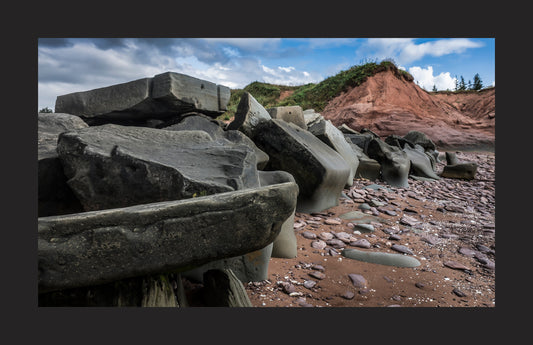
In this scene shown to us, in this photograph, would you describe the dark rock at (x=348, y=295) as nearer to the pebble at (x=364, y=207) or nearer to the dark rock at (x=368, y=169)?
the pebble at (x=364, y=207)

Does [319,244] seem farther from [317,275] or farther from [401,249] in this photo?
[401,249]

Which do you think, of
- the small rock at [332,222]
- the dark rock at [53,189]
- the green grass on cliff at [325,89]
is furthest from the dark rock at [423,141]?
the dark rock at [53,189]

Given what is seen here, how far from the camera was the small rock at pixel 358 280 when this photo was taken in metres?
1.92

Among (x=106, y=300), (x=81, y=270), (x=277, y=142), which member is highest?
(x=277, y=142)

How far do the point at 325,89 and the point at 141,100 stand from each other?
46.2 ft

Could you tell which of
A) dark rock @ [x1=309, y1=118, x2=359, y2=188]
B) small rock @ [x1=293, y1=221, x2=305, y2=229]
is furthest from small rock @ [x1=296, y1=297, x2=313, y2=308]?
dark rock @ [x1=309, y1=118, x2=359, y2=188]

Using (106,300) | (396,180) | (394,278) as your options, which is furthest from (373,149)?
(106,300)

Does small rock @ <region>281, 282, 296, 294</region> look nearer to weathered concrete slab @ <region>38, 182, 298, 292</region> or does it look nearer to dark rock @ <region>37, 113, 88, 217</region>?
weathered concrete slab @ <region>38, 182, 298, 292</region>

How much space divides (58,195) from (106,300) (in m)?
1.10

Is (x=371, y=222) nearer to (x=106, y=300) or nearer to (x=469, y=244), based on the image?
(x=469, y=244)

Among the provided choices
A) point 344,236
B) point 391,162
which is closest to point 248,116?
point 344,236

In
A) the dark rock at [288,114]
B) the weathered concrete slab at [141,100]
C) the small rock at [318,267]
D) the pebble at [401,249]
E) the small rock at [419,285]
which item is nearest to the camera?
the small rock at [419,285]

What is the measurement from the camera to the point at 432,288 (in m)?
1.91

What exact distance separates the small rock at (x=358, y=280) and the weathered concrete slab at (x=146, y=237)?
2.99 feet
